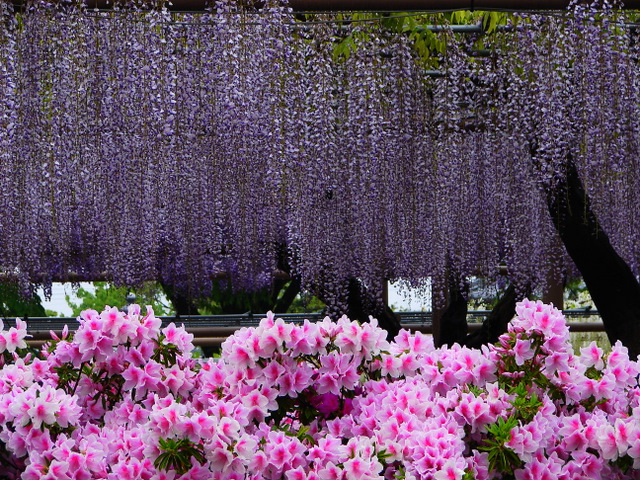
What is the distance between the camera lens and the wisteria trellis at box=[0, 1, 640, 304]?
14.1ft

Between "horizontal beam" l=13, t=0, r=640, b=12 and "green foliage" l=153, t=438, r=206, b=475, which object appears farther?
"horizontal beam" l=13, t=0, r=640, b=12

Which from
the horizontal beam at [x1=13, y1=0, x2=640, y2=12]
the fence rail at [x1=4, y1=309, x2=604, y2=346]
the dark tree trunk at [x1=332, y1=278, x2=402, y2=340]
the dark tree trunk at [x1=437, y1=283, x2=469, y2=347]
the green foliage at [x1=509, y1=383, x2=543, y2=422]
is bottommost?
the fence rail at [x1=4, y1=309, x2=604, y2=346]

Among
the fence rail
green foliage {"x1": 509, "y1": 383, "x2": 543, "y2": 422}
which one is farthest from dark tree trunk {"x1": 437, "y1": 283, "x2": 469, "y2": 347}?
green foliage {"x1": 509, "y1": 383, "x2": 543, "y2": 422}

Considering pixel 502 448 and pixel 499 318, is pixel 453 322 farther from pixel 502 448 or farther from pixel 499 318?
pixel 502 448

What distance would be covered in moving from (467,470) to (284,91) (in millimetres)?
2761

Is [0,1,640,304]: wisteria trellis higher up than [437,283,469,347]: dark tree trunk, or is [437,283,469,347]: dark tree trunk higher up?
[0,1,640,304]: wisteria trellis

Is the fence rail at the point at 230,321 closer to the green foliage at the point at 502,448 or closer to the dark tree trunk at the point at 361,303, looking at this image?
the dark tree trunk at the point at 361,303

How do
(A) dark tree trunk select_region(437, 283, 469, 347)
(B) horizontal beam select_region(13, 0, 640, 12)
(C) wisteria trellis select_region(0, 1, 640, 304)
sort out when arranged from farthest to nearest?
1. (A) dark tree trunk select_region(437, 283, 469, 347)
2. (C) wisteria trellis select_region(0, 1, 640, 304)
3. (B) horizontal beam select_region(13, 0, 640, 12)

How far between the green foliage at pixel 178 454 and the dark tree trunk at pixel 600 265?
152 inches

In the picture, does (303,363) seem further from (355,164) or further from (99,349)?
(355,164)

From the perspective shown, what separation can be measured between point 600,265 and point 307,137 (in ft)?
6.92

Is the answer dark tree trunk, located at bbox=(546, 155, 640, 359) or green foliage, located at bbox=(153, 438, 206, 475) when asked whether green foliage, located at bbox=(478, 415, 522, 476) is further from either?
dark tree trunk, located at bbox=(546, 155, 640, 359)

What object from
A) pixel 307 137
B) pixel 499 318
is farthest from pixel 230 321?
pixel 307 137

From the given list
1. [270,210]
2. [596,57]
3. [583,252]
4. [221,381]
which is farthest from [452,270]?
[221,381]
